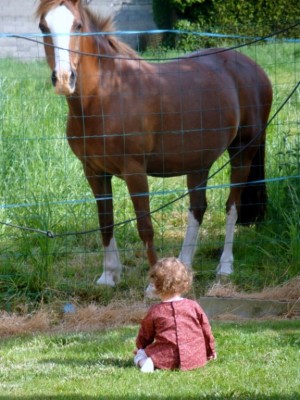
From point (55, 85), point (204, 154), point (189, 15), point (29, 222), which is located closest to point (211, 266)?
point (204, 154)

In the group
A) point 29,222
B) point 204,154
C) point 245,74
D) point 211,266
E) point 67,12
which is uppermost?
point 67,12

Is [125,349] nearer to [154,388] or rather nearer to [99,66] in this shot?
[154,388]

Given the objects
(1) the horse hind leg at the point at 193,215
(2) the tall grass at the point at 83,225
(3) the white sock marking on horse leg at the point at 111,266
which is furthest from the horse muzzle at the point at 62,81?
(1) the horse hind leg at the point at 193,215

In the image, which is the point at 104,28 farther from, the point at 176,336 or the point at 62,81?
the point at 176,336

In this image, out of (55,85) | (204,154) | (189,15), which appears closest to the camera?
(55,85)

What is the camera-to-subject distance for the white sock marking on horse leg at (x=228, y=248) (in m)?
7.89

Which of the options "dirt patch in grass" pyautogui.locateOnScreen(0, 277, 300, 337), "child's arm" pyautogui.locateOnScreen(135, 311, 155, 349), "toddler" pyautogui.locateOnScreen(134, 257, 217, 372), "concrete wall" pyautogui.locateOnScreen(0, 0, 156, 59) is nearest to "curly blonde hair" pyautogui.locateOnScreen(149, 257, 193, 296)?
"toddler" pyautogui.locateOnScreen(134, 257, 217, 372)

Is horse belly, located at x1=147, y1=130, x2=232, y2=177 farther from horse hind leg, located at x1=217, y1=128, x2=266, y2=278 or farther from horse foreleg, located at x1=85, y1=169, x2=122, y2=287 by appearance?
horse foreleg, located at x1=85, y1=169, x2=122, y2=287

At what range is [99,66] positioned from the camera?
720cm

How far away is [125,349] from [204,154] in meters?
2.58

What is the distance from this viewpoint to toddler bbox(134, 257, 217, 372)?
5.05 m

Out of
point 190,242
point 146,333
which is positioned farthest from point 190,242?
point 146,333

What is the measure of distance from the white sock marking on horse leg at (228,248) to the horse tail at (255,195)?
33 cm

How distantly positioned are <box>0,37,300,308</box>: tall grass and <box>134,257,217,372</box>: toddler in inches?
87.8
